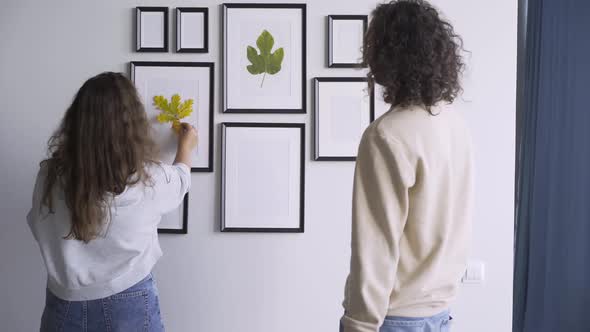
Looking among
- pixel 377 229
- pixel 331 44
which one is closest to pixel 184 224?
pixel 331 44

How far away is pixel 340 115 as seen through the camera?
2.01 metres

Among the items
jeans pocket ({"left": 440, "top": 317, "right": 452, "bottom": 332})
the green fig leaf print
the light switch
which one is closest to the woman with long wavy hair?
the green fig leaf print

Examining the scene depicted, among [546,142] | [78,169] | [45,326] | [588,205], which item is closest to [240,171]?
[78,169]

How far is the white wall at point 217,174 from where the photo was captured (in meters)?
2.02

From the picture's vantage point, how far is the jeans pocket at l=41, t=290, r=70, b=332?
1499mm

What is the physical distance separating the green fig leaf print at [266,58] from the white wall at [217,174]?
122 mm

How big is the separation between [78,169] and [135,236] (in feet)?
0.79

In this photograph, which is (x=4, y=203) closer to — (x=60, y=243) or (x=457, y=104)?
(x=60, y=243)

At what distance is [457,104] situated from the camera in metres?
2.03

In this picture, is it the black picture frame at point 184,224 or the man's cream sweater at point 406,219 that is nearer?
the man's cream sweater at point 406,219

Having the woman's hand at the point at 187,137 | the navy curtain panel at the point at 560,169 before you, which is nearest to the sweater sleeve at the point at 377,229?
the woman's hand at the point at 187,137

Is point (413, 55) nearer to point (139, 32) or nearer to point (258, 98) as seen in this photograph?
point (258, 98)

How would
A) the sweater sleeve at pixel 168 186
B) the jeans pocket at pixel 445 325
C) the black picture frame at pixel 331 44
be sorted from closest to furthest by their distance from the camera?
the jeans pocket at pixel 445 325 → the sweater sleeve at pixel 168 186 → the black picture frame at pixel 331 44

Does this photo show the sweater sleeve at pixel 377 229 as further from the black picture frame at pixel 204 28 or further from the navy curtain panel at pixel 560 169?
the navy curtain panel at pixel 560 169
